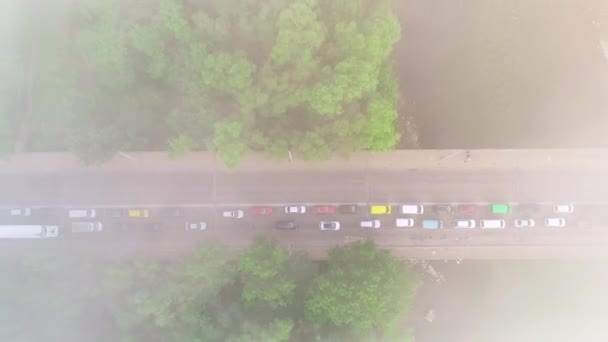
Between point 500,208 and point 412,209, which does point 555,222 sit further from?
point 412,209

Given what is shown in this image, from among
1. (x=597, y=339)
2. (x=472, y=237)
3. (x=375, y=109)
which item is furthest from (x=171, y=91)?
(x=597, y=339)

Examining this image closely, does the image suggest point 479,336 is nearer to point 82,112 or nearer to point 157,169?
point 157,169

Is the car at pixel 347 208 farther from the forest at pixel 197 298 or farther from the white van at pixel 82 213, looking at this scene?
the white van at pixel 82 213

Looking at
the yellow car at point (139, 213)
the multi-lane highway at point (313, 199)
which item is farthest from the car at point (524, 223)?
the yellow car at point (139, 213)

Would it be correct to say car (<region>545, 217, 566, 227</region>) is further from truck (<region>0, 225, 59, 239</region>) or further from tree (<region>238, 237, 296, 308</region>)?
truck (<region>0, 225, 59, 239</region>)

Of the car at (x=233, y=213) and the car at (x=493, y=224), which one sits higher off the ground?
the car at (x=233, y=213)

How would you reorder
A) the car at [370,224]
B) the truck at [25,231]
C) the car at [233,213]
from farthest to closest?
the car at [233,213]
the car at [370,224]
the truck at [25,231]

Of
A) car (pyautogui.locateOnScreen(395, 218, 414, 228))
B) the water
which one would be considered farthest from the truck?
the water

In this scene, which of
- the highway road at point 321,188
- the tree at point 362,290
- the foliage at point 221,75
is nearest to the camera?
the foliage at point 221,75
